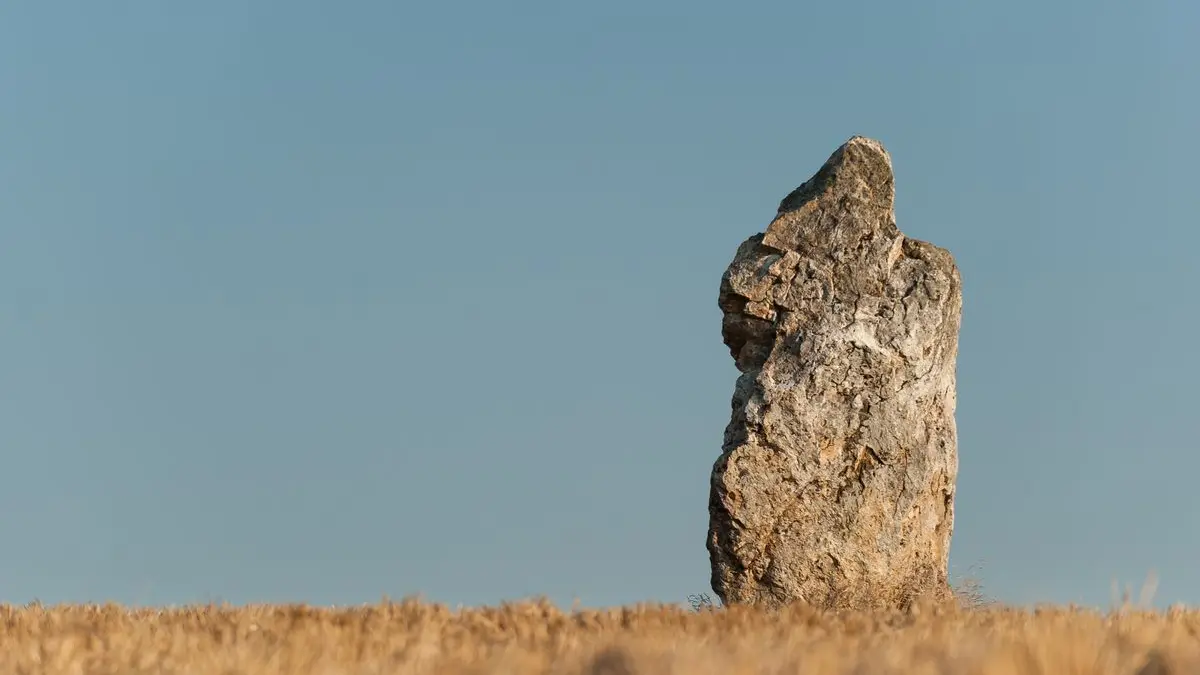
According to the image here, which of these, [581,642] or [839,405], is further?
[839,405]

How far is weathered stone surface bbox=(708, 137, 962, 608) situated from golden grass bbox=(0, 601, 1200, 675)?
2485 millimetres

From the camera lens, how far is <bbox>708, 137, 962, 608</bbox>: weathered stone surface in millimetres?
10594

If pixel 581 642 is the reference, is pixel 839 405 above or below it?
above

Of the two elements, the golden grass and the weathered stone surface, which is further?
the weathered stone surface

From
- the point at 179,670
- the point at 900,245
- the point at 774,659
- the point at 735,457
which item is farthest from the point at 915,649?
the point at 900,245

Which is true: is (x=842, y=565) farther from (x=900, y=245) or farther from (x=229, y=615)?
(x=229, y=615)

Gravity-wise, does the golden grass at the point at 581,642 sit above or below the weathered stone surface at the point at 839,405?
below

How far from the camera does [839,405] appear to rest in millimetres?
10836

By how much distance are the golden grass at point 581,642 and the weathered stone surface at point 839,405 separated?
2.48 meters

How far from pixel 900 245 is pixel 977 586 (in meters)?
3.60

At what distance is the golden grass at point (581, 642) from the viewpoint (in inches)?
177

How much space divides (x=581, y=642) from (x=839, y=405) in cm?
576

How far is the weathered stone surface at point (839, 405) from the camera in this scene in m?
10.6

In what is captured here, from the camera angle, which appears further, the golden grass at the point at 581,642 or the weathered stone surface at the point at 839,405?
the weathered stone surface at the point at 839,405
